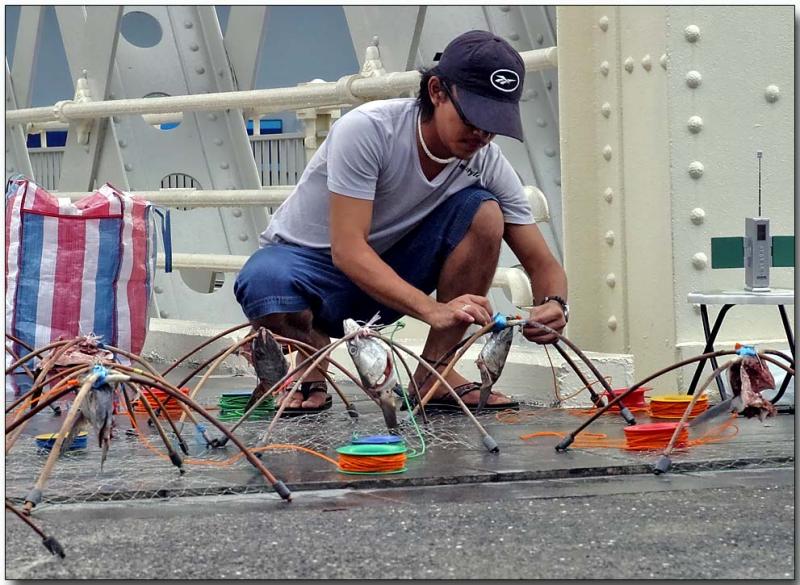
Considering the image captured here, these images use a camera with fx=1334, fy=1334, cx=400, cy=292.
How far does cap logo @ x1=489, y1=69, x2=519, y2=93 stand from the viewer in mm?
3229

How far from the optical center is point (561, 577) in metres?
1.90

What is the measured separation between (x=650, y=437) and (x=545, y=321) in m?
0.48

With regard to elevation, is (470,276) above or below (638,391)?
above

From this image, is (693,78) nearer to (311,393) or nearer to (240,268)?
(311,393)

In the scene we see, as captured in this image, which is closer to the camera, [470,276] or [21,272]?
[470,276]

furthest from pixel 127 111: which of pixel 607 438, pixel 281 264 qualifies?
pixel 607 438

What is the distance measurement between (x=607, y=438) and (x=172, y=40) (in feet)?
13.7

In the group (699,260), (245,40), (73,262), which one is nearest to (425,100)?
(699,260)

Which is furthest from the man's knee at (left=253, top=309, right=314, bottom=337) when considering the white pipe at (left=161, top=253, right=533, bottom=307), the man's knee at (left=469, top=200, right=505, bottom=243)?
the white pipe at (left=161, top=253, right=533, bottom=307)

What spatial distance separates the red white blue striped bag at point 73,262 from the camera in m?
4.48

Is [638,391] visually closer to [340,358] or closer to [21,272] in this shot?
[340,358]

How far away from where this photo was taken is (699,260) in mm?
3875

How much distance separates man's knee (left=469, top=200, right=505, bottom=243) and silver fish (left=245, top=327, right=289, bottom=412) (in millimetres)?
641

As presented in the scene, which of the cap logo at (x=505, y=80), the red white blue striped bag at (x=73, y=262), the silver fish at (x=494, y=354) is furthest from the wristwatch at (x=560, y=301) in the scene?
the red white blue striped bag at (x=73, y=262)
